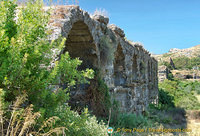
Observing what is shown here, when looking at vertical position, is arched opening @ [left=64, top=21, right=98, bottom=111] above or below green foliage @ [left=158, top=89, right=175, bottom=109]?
above

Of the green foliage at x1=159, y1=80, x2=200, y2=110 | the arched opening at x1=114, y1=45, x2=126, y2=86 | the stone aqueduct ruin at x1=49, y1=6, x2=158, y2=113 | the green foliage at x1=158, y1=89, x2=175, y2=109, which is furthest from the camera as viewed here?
the green foliage at x1=158, y1=89, x2=175, y2=109

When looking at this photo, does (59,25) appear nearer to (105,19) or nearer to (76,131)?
(76,131)

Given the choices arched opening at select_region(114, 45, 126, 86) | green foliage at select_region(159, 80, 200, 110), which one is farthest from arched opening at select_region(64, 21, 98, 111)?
green foliage at select_region(159, 80, 200, 110)

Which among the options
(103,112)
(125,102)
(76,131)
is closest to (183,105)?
Result: (125,102)

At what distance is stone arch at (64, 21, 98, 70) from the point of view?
5.04m

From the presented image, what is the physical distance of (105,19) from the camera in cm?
598

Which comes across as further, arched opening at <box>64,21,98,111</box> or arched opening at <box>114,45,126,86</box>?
arched opening at <box>114,45,126,86</box>

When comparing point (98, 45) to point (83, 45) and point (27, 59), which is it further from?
point (27, 59)

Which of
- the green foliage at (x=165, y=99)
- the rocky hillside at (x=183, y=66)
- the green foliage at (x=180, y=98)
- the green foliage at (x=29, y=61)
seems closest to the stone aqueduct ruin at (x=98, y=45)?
the green foliage at (x=29, y=61)

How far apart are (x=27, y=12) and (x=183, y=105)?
58.3 ft

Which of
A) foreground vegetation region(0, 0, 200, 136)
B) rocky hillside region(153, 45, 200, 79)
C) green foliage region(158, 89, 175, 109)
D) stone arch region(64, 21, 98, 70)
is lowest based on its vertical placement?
green foliage region(158, 89, 175, 109)

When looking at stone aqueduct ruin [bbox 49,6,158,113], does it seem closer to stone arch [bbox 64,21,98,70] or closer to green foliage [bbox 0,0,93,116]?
stone arch [bbox 64,21,98,70]

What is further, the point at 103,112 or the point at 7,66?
the point at 103,112

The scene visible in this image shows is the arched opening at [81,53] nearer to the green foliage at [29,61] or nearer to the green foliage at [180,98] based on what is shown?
the green foliage at [29,61]
